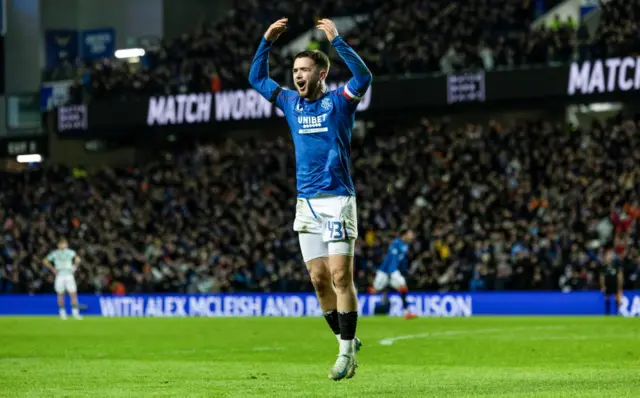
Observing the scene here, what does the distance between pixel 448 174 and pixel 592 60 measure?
495cm

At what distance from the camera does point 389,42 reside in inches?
1436

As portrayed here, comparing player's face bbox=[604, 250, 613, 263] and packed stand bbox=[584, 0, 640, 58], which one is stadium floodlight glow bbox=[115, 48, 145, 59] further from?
player's face bbox=[604, 250, 613, 263]

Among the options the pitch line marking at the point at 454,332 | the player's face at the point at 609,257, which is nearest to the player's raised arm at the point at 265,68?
the pitch line marking at the point at 454,332

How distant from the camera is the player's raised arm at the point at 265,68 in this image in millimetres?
10359

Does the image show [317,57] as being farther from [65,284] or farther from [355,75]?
[65,284]

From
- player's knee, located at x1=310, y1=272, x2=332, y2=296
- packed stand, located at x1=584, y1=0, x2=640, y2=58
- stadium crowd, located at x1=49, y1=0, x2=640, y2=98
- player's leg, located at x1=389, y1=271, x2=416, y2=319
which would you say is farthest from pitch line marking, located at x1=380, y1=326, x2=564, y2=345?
stadium crowd, located at x1=49, y1=0, x2=640, y2=98

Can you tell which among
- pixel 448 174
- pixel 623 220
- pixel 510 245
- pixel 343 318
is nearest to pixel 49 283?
pixel 448 174

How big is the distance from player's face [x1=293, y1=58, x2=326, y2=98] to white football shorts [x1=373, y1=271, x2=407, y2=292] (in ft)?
59.5

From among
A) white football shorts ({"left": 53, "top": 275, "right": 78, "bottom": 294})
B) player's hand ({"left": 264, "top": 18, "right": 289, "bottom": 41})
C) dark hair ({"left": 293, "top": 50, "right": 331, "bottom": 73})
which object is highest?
player's hand ({"left": 264, "top": 18, "right": 289, "bottom": 41})

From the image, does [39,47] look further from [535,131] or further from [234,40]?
[535,131]

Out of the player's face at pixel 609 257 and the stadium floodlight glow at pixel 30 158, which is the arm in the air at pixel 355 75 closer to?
the player's face at pixel 609 257

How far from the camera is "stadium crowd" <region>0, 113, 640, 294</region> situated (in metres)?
29.9

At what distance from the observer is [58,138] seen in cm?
4541

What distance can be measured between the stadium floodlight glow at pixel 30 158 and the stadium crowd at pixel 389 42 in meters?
4.35
